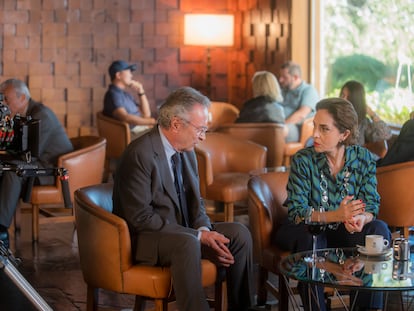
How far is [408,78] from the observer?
8.09 metres

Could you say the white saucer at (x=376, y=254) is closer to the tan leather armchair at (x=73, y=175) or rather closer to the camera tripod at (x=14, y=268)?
the camera tripod at (x=14, y=268)

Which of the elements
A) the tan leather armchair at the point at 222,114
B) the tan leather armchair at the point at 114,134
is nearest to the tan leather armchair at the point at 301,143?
the tan leather armchair at the point at 222,114

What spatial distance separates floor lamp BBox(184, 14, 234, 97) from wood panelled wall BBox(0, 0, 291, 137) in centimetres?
28

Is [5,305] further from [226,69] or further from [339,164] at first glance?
[226,69]

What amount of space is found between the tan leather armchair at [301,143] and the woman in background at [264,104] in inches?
13.6

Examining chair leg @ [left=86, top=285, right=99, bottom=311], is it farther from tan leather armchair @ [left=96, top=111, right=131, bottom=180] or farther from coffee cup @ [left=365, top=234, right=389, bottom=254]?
tan leather armchair @ [left=96, top=111, right=131, bottom=180]

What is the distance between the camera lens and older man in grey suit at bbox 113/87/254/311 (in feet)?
13.6

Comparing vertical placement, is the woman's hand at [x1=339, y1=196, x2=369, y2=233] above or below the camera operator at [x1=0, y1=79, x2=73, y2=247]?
below

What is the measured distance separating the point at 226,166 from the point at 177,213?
99.9 inches

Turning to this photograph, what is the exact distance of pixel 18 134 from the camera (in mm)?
4352

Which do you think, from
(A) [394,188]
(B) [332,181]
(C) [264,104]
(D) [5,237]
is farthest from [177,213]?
(C) [264,104]

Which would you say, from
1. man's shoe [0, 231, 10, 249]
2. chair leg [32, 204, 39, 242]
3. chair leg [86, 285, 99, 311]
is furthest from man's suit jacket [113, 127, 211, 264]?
chair leg [32, 204, 39, 242]

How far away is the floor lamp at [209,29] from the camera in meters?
10.1

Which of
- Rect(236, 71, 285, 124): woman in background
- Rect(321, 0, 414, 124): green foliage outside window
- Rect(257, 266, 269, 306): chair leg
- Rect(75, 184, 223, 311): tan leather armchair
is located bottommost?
Rect(257, 266, 269, 306): chair leg
